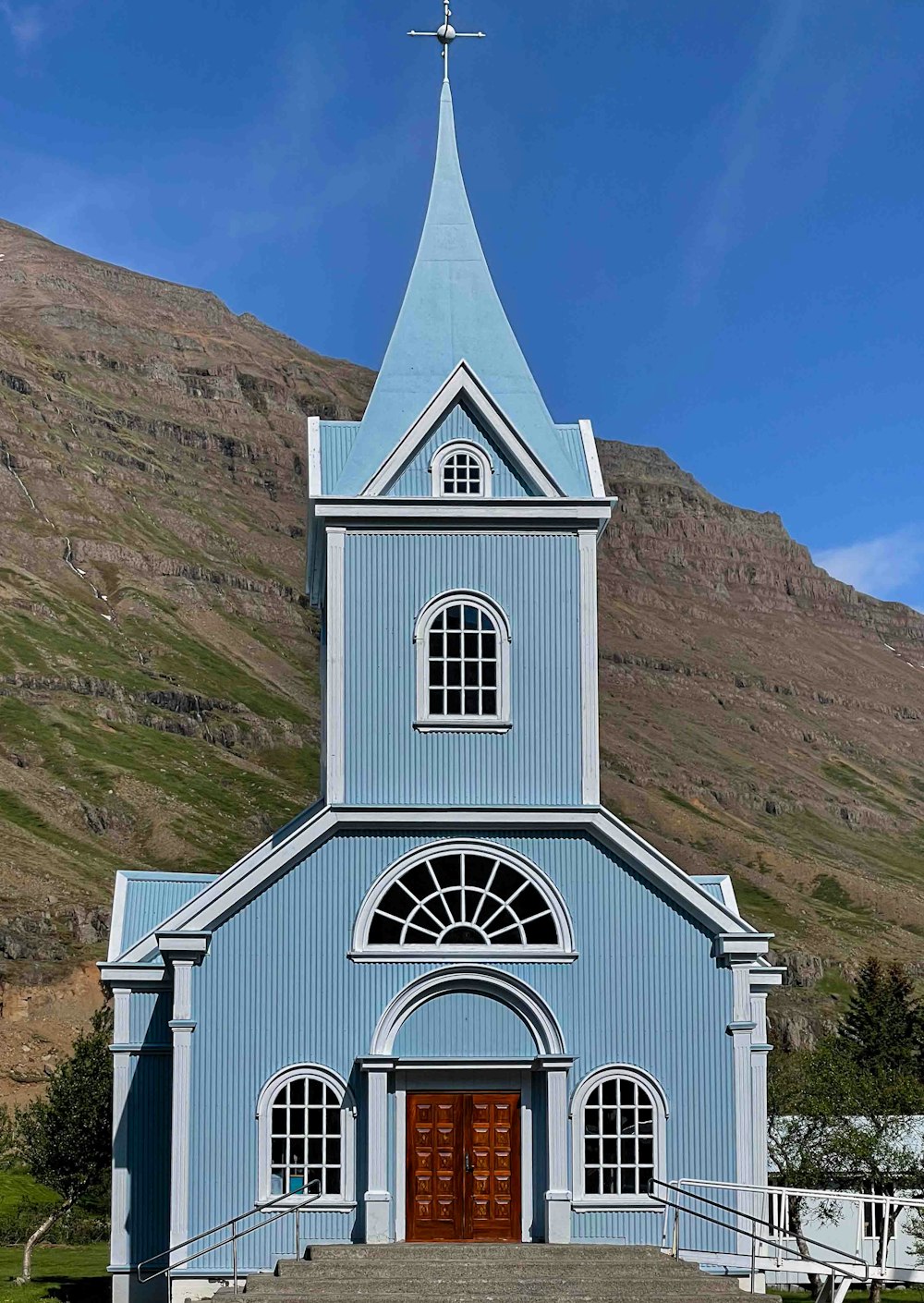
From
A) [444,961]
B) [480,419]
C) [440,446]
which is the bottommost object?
[444,961]

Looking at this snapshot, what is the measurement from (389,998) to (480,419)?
361 inches

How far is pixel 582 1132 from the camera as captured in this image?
27.0 m

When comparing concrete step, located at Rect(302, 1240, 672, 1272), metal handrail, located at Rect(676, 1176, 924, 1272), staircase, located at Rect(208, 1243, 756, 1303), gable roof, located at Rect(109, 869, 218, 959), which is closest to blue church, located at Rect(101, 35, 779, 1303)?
metal handrail, located at Rect(676, 1176, 924, 1272)

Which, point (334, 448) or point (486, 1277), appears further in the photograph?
point (334, 448)

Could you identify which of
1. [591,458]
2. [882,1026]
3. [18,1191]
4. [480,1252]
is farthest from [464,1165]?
[882,1026]

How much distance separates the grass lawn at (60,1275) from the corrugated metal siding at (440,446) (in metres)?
15.0

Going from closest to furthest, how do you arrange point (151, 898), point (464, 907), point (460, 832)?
point (464, 907) → point (460, 832) → point (151, 898)

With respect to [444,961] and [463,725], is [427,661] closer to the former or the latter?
[463,725]

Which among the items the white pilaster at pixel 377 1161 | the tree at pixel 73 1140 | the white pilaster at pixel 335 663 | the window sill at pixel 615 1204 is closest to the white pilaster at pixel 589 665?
the white pilaster at pixel 335 663

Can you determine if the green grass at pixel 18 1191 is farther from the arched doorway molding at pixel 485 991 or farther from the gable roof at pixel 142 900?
the arched doorway molding at pixel 485 991

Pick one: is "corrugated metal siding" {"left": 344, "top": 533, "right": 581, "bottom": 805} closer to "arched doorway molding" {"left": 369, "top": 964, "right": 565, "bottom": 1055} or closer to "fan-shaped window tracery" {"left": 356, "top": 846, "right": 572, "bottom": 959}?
"fan-shaped window tracery" {"left": 356, "top": 846, "right": 572, "bottom": 959}

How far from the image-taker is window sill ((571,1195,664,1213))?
1049 inches

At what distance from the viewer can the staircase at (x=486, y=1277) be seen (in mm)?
23422

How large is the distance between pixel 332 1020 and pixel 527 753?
5.05 m
